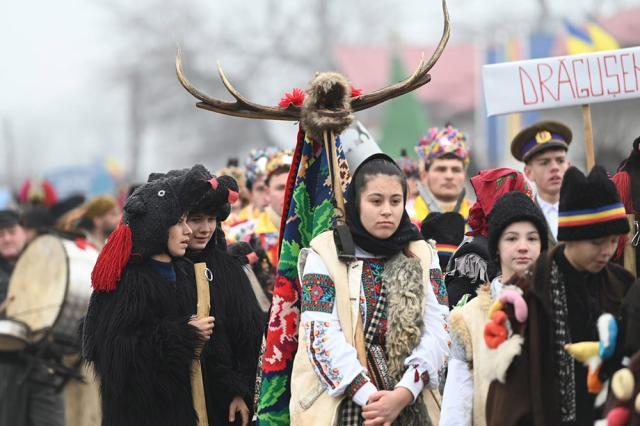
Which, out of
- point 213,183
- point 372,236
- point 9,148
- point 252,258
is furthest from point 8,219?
point 9,148

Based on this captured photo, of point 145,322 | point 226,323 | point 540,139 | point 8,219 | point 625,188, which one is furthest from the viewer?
point 8,219

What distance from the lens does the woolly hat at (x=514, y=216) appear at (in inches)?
239

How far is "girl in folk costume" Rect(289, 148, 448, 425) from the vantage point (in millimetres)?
6168

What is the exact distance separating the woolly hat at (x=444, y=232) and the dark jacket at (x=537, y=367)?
3.02 meters

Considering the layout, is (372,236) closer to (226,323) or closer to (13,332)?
(226,323)

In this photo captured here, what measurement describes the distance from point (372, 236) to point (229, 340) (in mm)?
1494

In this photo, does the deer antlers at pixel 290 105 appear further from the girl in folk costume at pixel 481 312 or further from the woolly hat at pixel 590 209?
the woolly hat at pixel 590 209

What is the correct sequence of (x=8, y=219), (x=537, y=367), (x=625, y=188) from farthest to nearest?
1. (x=8, y=219)
2. (x=625, y=188)
3. (x=537, y=367)

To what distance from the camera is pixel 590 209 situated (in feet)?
17.4

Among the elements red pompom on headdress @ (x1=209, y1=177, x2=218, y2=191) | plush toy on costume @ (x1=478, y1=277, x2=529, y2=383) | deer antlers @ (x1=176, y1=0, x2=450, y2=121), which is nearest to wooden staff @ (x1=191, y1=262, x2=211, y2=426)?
red pompom on headdress @ (x1=209, y1=177, x2=218, y2=191)

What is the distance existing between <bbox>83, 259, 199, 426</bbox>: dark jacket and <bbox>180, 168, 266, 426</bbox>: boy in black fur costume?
0.25 meters

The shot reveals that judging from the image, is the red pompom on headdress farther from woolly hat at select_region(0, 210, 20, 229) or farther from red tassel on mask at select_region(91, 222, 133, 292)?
woolly hat at select_region(0, 210, 20, 229)

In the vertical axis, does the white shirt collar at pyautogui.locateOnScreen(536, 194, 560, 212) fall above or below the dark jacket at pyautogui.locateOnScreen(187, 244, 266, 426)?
above

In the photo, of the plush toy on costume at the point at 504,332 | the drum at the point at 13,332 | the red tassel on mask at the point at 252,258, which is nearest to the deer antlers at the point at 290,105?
the plush toy on costume at the point at 504,332
